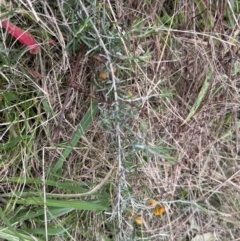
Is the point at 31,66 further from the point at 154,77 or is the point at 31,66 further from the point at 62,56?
the point at 154,77

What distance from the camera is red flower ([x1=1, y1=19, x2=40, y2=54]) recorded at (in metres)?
0.94

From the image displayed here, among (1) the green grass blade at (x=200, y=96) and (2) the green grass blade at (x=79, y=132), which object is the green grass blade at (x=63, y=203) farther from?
(1) the green grass blade at (x=200, y=96)

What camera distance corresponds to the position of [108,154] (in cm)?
108

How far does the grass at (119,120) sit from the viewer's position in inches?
38.7

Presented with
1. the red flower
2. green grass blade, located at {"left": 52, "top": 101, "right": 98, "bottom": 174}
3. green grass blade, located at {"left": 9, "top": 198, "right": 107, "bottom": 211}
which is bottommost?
green grass blade, located at {"left": 9, "top": 198, "right": 107, "bottom": 211}

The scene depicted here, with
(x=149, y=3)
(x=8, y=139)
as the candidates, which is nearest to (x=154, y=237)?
(x=8, y=139)

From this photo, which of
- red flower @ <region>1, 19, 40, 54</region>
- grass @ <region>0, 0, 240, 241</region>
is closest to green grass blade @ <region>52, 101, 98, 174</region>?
grass @ <region>0, 0, 240, 241</region>

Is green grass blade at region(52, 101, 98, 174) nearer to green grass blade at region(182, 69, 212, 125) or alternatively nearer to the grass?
the grass

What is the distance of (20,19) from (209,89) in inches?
19.2

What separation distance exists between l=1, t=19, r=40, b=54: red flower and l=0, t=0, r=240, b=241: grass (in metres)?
0.02

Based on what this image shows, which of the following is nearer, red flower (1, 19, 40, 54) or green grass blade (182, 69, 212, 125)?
red flower (1, 19, 40, 54)

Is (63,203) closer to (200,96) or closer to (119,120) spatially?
(119,120)

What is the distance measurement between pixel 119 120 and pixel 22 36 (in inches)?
10.8

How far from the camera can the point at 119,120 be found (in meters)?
0.99
